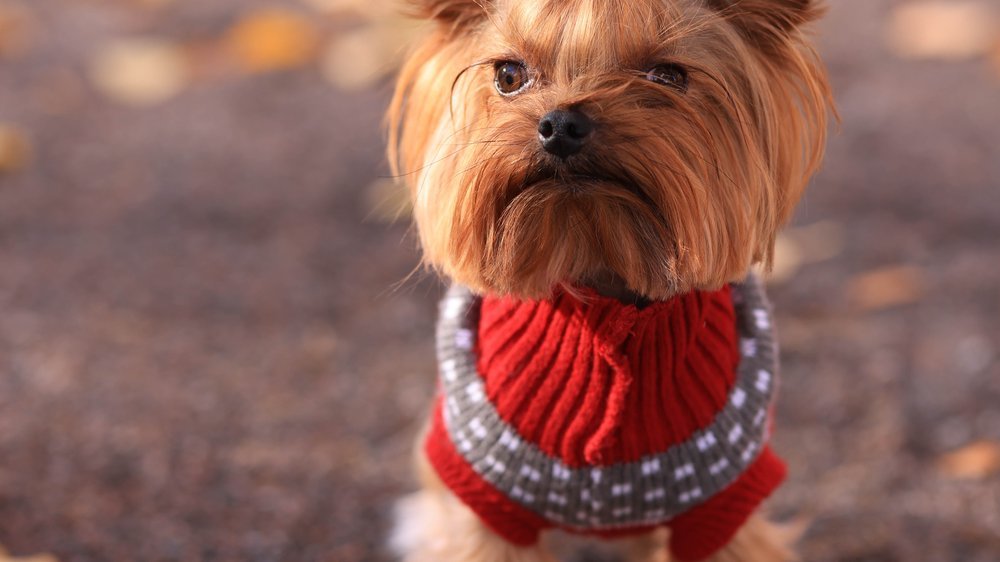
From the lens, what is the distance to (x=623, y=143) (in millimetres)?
1978

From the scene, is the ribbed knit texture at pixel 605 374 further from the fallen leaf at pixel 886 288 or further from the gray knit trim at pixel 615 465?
the fallen leaf at pixel 886 288

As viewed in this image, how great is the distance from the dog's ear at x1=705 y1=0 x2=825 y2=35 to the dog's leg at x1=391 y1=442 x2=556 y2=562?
116cm

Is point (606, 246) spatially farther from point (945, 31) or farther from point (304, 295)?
point (945, 31)

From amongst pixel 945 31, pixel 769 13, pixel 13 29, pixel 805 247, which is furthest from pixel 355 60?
pixel 769 13

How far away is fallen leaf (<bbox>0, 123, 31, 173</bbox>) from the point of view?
464 cm

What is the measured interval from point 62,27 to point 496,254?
446cm

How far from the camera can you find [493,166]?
2.05 m

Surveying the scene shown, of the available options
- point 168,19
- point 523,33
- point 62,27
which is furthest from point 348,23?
point 523,33

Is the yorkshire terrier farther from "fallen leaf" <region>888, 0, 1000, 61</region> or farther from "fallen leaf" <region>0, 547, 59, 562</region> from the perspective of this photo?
"fallen leaf" <region>888, 0, 1000, 61</region>

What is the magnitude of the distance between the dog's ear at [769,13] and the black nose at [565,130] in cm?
41

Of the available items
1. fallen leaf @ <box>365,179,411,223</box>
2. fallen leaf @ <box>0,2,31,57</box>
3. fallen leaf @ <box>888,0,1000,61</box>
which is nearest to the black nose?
fallen leaf @ <box>365,179,411,223</box>

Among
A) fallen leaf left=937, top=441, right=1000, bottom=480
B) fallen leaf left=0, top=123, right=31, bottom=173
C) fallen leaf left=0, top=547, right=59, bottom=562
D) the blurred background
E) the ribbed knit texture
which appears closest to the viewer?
the ribbed knit texture

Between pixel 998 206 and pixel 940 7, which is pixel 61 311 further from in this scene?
pixel 940 7

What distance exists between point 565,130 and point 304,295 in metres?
2.25
